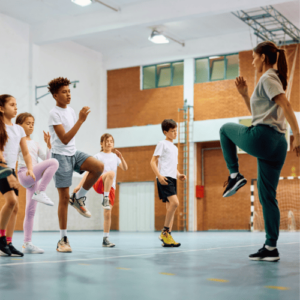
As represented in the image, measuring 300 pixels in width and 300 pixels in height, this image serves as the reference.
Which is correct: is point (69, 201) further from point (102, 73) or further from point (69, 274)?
point (102, 73)

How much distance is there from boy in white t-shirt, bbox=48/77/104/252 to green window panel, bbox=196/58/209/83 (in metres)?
11.5

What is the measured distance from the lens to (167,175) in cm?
576

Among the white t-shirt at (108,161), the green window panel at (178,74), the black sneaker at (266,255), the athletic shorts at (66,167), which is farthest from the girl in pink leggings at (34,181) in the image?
the green window panel at (178,74)

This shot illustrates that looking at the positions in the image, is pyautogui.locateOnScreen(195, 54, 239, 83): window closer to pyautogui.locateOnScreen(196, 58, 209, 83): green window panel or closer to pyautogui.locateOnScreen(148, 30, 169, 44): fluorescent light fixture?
pyautogui.locateOnScreen(196, 58, 209, 83): green window panel

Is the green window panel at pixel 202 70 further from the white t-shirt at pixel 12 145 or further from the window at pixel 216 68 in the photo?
the white t-shirt at pixel 12 145

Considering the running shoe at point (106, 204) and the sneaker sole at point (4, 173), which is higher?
the sneaker sole at point (4, 173)

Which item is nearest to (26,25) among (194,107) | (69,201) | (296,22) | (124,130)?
(124,130)

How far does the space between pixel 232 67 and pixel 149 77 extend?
3.28m

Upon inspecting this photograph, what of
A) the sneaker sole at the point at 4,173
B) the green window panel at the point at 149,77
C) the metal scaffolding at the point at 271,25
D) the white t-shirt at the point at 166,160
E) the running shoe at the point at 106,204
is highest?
the metal scaffolding at the point at 271,25

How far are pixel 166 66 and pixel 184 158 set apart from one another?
3.61 metres

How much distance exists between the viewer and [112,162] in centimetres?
626

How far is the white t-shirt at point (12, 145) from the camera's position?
3.91 meters

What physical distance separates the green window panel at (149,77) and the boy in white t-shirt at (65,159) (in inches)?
479

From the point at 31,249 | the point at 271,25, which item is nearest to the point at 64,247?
the point at 31,249
